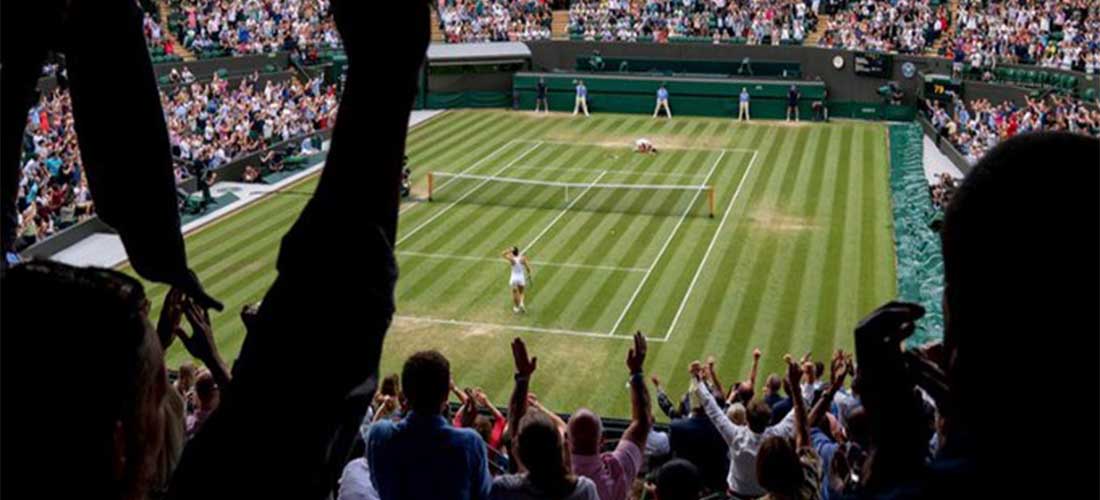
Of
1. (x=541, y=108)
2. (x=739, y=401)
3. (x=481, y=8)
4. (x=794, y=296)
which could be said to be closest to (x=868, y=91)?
(x=541, y=108)

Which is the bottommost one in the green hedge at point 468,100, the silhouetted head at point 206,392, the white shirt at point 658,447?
the green hedge at point 468,100

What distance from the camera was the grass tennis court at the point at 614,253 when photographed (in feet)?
73.6

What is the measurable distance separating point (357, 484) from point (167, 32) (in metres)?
44.8

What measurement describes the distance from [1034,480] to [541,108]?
50.3 meters

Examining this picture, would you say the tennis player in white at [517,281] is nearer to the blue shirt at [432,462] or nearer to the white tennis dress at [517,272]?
the white tennis dress at [517,272]

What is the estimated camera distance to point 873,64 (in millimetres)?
49562

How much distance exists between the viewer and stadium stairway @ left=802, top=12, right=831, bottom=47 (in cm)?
5481

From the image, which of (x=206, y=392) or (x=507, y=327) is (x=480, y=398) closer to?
(x=206, y=392)

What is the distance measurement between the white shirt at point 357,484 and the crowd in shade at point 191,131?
60.4 ft

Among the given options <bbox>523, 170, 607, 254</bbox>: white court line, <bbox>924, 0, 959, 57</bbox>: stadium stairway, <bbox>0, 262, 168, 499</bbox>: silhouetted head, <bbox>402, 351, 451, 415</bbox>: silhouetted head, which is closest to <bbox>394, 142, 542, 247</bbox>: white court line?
<bbox>523, 170, 607, 254</bbox>: white court line

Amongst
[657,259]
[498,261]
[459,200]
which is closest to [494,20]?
[459,200]

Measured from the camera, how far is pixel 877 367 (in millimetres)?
2268

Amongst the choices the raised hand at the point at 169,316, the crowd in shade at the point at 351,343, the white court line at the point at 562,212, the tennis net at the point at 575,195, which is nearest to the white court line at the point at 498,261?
the white court line at the point at 562,212

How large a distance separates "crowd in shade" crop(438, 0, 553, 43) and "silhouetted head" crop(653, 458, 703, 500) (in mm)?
50671
